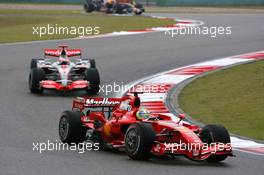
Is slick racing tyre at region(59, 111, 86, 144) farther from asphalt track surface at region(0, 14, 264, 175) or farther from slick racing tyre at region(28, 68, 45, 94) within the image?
slick racing tyre at region(28, 68, 45, 94)

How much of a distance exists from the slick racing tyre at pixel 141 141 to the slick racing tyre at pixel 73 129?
132 cm

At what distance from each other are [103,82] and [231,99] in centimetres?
415

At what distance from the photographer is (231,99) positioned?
57.9 feet

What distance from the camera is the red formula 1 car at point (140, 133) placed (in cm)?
1092

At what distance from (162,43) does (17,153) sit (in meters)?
18.9

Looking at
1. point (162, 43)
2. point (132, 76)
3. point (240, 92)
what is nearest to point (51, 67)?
point (132, 76)

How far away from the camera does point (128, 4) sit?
50219 mm
